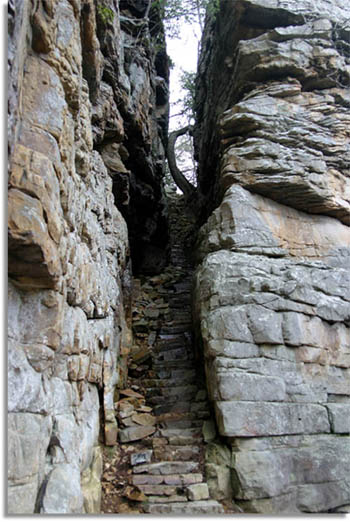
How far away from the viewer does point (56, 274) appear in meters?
4.47

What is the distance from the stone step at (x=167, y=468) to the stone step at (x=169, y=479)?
10 centimetres

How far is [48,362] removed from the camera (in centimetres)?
441

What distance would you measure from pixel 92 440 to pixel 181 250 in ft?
39.0

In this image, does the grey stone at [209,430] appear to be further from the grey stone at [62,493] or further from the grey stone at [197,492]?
the grey stone at [62,493]

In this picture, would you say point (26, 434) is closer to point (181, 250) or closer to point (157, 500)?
point (157, 500)

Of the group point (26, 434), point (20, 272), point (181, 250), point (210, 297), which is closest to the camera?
point (26, 434)

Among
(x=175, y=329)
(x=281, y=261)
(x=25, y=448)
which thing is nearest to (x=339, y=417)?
(x=281, y=261)

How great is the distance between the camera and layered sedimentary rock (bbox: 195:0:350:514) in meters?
6.48

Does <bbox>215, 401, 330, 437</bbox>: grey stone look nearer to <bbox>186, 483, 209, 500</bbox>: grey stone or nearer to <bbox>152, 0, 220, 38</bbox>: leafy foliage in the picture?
<bbox>186, 483, 209, 500</bbox>: grey stone

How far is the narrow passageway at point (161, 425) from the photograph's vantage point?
19.7ft

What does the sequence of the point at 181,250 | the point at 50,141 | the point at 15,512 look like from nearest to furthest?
1. the point at 15,512
2. the point at 50,141
3. the point at 181,250

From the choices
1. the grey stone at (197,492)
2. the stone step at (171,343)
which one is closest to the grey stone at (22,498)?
the grey stone at (197,492)

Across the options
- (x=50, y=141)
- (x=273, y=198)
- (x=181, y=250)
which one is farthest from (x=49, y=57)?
(x=181, y=250)

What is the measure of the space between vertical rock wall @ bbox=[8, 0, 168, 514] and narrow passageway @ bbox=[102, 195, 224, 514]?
0.51m
